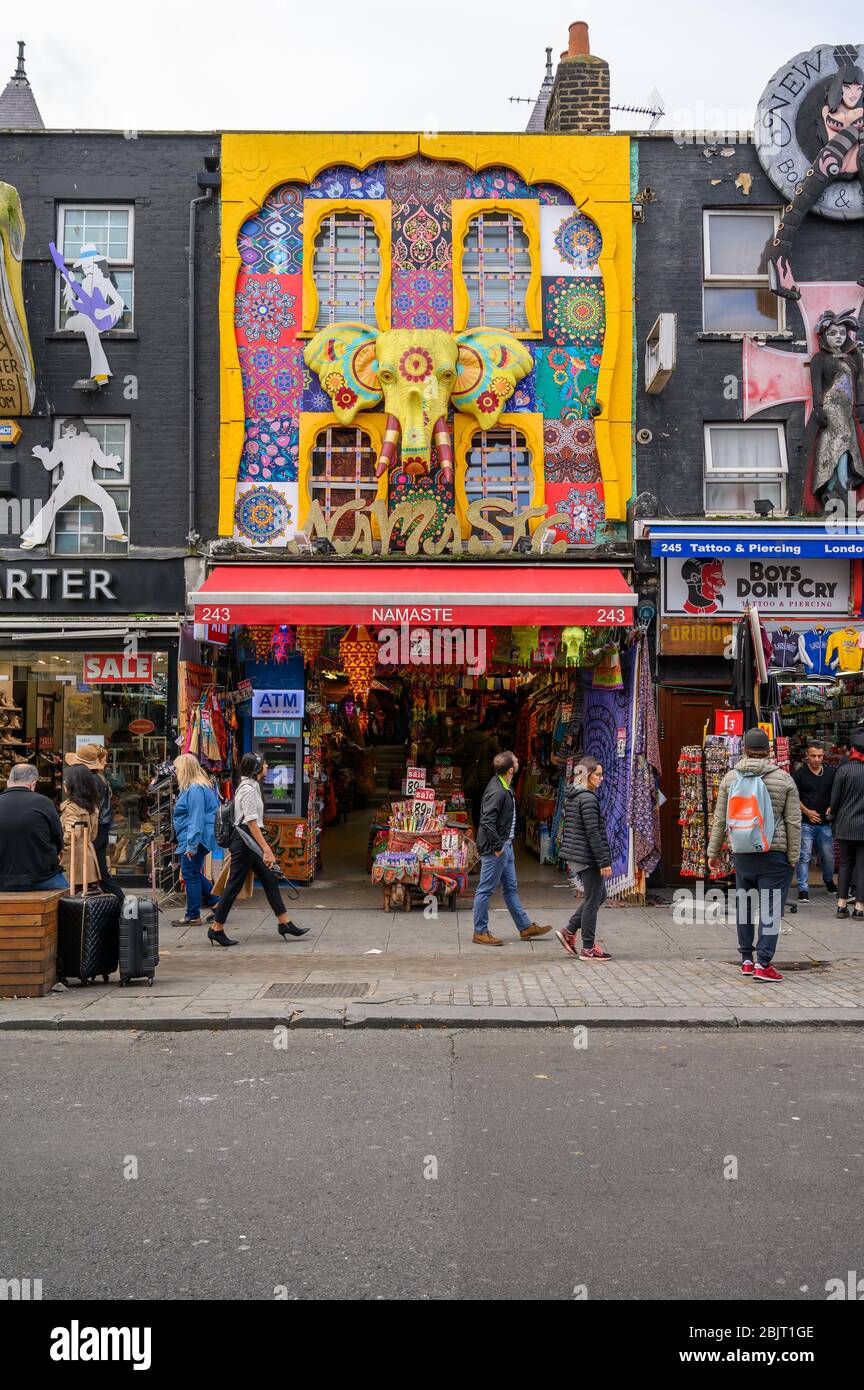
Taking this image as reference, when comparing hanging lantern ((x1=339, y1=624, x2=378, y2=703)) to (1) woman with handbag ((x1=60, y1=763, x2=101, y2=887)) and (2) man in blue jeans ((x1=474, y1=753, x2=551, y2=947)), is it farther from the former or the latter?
(1) woman with handbag ((x1=60, y1=763, x2=101, y2=887))

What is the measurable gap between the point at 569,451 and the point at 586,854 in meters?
6.30

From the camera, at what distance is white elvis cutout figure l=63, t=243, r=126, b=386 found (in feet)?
46.1

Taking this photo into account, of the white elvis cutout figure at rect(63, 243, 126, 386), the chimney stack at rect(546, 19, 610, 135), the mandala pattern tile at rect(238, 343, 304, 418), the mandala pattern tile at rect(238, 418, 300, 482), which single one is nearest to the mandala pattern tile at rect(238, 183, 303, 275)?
the mandala pattern tile at rect(238, 343, 304, 418)

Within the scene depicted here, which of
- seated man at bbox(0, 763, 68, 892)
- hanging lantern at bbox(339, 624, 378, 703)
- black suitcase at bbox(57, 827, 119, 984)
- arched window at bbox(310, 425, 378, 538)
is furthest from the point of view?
arched window at bbox(310, 425, 378, 538)

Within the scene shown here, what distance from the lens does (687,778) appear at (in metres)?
13.0

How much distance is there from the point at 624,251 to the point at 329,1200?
12.6 meters

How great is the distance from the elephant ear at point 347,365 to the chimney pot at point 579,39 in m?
5.14

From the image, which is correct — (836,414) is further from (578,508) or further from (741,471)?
(578,508)

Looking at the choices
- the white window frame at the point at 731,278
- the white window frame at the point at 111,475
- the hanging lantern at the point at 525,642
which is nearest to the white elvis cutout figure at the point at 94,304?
the white window frame at the point at 111,475

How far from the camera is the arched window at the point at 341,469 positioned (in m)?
14.2

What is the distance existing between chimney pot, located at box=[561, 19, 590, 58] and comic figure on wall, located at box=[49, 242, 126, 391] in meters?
6.98

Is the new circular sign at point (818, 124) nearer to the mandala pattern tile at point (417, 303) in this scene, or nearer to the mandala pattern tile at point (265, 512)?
the mandala pattern tile at point (417, 303)

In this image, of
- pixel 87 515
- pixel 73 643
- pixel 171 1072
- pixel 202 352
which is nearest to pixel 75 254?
pixel 202 352
